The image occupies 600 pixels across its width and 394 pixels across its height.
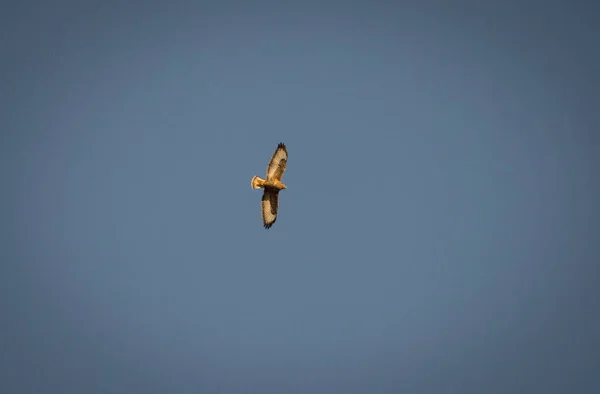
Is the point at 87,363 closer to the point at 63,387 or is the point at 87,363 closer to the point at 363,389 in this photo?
the point at 63,387

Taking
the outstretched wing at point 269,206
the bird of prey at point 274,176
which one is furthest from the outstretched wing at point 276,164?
the outstretched wing at point 269,206

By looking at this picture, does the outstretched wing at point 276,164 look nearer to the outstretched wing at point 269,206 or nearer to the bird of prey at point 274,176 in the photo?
the bird of prey at point 274,176

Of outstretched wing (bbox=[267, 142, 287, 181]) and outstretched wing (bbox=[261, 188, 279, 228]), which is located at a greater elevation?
outstretched wing (bbox=[267, 142, 287, 181])

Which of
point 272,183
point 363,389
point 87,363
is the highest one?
point 363,389

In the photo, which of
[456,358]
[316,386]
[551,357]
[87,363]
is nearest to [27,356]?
[87,363]

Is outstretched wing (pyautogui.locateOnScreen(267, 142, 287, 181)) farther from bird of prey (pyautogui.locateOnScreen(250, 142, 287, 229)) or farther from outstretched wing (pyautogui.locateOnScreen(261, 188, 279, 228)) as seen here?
outstretched wing (pyautogui.locateOnScreen(261, 188, 279, 228))

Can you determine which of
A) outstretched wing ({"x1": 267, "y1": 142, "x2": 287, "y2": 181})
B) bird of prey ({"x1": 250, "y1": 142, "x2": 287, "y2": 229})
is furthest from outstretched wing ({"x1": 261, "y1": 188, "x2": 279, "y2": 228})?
→ outstretched wing ({"x1": 267, "y1": 142, "x2": 287, "y2": 181})

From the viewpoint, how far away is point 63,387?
14350 centimetres

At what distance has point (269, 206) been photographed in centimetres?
3412

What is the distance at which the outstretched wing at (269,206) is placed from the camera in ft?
110

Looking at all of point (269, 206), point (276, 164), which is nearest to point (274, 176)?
point (276, 164)

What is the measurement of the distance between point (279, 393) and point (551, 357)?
59.1 metres

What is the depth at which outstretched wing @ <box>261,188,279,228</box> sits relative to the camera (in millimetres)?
33656

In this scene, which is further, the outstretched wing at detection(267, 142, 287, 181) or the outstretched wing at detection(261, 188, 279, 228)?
the outstretched wing at detection(261, 188, 279, 228)
